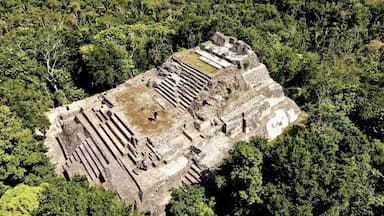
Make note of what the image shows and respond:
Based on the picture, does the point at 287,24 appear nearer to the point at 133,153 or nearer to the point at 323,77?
the point at 323,77

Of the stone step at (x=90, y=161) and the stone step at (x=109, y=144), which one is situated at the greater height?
the stone step at (x=109, y=144)

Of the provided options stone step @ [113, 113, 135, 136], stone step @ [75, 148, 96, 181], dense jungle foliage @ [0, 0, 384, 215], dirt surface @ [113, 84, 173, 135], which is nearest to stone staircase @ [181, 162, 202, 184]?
dense jungle foliage @ [0, 0, 384, 215]

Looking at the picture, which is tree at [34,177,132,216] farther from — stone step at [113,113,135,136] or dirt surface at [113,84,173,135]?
dirt surface at [113,84,173,135]

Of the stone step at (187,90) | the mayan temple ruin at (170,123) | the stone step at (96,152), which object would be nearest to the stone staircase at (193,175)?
the mayan temple ruin at (170,123)

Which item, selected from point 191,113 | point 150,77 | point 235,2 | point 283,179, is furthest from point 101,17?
point 283,179

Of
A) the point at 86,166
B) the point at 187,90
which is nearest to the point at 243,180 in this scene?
the point at 187,90

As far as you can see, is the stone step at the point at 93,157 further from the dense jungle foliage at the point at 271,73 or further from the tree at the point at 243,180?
the tree at the point at 243,180

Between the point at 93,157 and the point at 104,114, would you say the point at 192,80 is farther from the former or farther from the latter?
the point at 93,157
